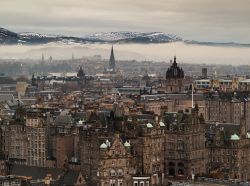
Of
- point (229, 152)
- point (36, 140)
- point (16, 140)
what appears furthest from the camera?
point (16, 140)

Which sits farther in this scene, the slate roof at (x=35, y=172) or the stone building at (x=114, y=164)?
the slate roof at (x=35, y=172)

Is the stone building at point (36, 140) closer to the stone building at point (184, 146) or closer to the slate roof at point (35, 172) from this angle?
the slate roof at point (35, 172)

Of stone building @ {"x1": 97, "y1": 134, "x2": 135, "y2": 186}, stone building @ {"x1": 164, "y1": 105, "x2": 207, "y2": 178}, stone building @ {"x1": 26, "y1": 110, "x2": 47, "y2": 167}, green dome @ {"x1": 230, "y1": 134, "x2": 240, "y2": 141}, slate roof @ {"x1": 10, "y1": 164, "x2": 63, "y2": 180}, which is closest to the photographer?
stone building @ {"x1": 97, "y1": 134, "x2": 135, "y2": 186}

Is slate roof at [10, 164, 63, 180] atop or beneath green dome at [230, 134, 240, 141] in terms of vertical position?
beneath

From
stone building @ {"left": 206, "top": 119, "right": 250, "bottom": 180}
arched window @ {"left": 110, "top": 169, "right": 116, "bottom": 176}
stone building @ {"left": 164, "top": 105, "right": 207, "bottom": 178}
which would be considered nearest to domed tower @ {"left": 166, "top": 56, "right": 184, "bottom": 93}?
stone building @ {"left": 206, "top": 119, "right": 250, "bottom": 180}

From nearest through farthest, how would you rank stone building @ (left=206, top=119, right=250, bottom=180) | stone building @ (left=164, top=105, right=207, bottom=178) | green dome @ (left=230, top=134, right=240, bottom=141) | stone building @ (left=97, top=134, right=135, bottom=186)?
stone building @ (left=97, top=134, right=135, bottom=186), stone building @ (left=164, top=105, right=207, bottom=178), stone building @ (left=206, top=119, right=250, bottom=180), green dome @ (left=230, top=134, right=240, bottom=141)

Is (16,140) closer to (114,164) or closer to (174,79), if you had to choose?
(114,164)

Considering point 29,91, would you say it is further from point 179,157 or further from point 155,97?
point 179,157

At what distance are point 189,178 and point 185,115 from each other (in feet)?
22.3

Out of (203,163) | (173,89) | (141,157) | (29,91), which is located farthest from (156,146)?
(29,91)

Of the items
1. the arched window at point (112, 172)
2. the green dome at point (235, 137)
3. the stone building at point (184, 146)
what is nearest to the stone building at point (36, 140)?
the stone building at point (184, 146)

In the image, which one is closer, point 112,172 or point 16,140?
point 112,172

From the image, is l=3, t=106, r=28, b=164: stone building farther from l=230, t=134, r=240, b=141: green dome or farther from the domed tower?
the domed tower

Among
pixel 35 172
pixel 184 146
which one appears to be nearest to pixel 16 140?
pixel 35 172
